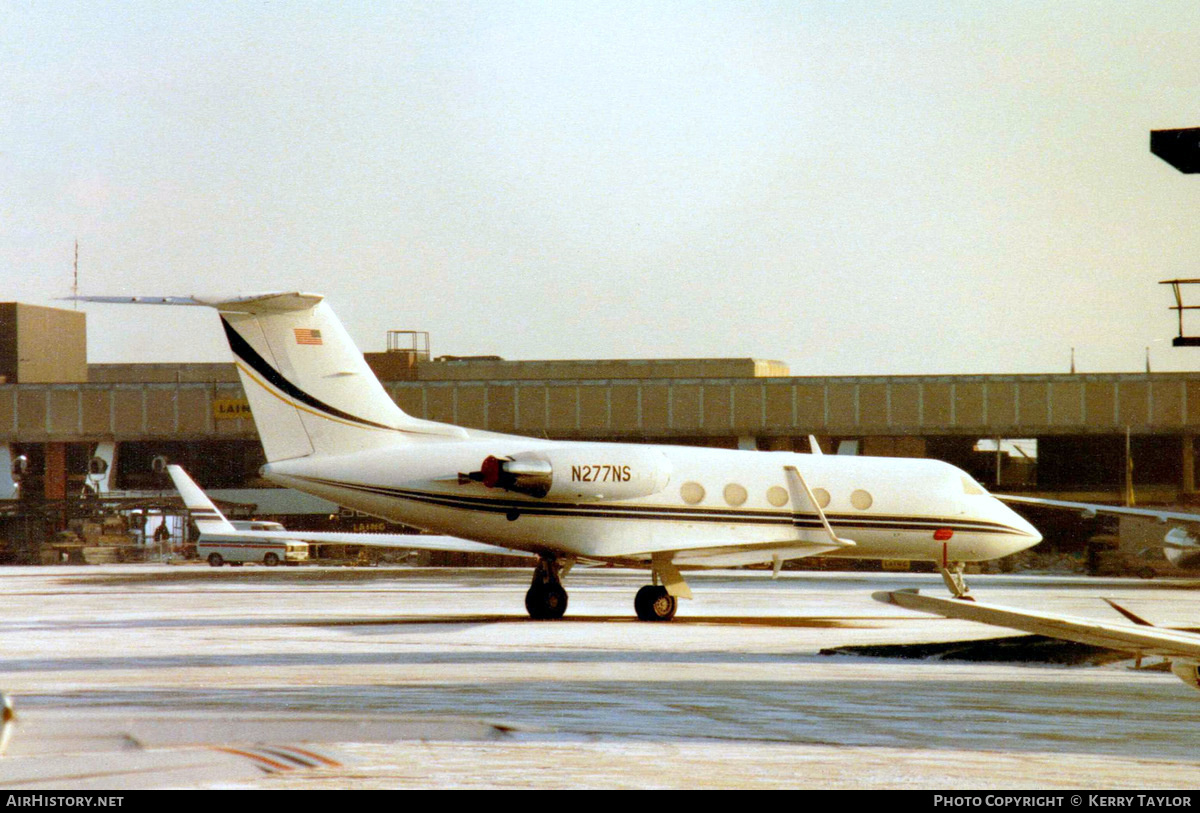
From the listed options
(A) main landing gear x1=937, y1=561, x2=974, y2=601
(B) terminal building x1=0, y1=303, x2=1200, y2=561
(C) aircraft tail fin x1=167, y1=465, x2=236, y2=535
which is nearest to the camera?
(A) main landing gear x1=937, y1=561, x2=974, y2=601

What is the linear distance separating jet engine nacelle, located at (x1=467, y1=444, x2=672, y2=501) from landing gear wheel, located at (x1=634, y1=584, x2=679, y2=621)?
1.90m

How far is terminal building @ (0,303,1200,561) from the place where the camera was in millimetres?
80312

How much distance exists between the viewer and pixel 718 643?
2172cm

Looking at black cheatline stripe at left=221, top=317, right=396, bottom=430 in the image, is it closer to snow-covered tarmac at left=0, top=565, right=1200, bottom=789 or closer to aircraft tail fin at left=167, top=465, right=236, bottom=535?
snow-covered tarmac at left=0, top=565, right=1200, bottom=789

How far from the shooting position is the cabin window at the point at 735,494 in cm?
2734

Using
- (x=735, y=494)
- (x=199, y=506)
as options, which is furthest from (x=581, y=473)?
(x=199, y=506)

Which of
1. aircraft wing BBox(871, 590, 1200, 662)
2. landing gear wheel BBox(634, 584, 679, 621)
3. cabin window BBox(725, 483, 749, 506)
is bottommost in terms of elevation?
landing gear wheel BBox(634, 584, 679, 621)

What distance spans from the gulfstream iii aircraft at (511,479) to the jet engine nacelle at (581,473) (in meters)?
0.02

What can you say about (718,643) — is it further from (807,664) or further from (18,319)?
(18,319)

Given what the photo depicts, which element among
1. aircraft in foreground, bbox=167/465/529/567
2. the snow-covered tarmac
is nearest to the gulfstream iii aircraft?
the snow-covered tarmac

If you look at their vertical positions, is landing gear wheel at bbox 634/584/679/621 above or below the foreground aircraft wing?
below

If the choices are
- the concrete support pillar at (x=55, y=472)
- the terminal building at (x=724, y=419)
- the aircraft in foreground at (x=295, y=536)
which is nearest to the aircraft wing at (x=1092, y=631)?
the aircraft in foreground at (x=295, y=536)

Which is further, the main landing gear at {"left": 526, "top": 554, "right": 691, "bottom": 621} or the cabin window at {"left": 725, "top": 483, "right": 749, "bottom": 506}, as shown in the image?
the cabin window at {"left": 725, "top": 483, "right": 749, "bottom": 506}

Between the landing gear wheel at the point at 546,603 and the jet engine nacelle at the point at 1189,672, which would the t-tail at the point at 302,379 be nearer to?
the landing gear wheel at the point at 546,603
